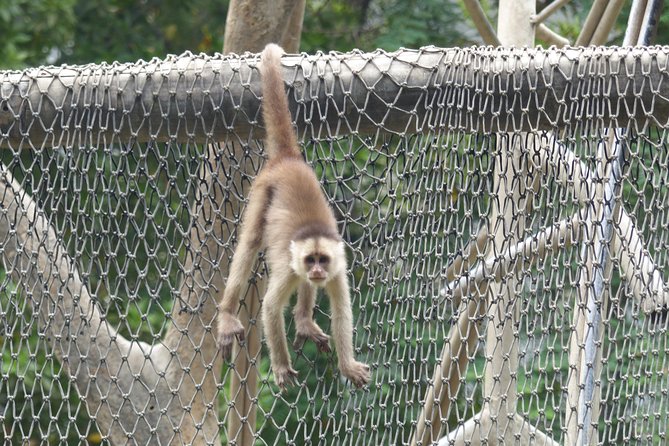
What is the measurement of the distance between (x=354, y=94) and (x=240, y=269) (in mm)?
554

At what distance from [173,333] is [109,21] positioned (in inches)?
165

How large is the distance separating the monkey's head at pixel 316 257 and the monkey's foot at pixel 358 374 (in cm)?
25

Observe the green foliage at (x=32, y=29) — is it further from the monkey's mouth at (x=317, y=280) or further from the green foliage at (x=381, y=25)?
the monkey's mouth at (x=317, y=280)

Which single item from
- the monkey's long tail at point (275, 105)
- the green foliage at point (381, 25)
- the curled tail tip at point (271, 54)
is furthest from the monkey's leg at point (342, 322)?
the green foliage at point (381, 25)

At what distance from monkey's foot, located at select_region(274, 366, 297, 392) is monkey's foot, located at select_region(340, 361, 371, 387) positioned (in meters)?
0.14

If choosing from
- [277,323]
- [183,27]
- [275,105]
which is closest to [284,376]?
[277,323]

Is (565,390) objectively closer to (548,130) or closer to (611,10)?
(548,130)

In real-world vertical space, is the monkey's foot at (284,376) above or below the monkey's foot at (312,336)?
below

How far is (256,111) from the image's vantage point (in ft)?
9.16

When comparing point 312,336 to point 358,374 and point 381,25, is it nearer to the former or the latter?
point 358,374

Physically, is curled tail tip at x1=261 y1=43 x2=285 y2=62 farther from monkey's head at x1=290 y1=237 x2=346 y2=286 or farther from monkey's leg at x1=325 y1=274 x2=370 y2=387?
monkey's leg at x1=325 y1=274 x2=370 y2=387

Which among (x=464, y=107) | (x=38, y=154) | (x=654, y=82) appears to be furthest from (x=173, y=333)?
(x=654, y=82)

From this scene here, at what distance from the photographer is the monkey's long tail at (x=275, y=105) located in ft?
8.87

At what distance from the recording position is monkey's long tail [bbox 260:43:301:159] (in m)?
2.71
